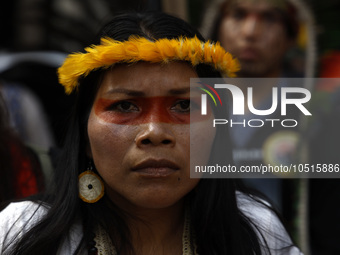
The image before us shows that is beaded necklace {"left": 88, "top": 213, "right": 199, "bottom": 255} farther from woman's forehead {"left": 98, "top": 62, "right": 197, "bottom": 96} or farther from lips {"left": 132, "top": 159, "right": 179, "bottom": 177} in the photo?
woman's forehead {"left": 98, "top": 62, "right": 197, "bottom": 96}

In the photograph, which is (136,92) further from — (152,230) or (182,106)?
(152,230)

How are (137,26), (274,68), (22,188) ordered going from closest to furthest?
1. (137,26)
2. (22,188)
3. (274,68)

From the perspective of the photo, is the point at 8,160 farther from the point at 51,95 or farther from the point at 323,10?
the point at 323,10

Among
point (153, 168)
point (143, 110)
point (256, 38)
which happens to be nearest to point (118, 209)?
point (153, 168)

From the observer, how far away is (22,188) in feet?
7.70

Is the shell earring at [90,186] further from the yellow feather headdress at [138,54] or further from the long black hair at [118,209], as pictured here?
the yellow feather headdress at [138,54]

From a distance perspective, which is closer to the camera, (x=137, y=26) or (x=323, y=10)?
(x=137, y=26)

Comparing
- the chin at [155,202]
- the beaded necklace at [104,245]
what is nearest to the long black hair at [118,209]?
the beaded necklace at [104,245]

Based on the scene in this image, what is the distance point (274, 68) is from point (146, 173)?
1878 mm

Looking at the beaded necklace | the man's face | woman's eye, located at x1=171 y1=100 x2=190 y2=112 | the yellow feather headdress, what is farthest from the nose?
the man's face

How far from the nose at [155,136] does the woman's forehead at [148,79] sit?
0.11 meters

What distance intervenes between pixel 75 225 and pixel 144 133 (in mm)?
420

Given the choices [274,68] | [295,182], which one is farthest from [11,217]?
[274,68]

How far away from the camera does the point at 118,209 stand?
1.87 meters
